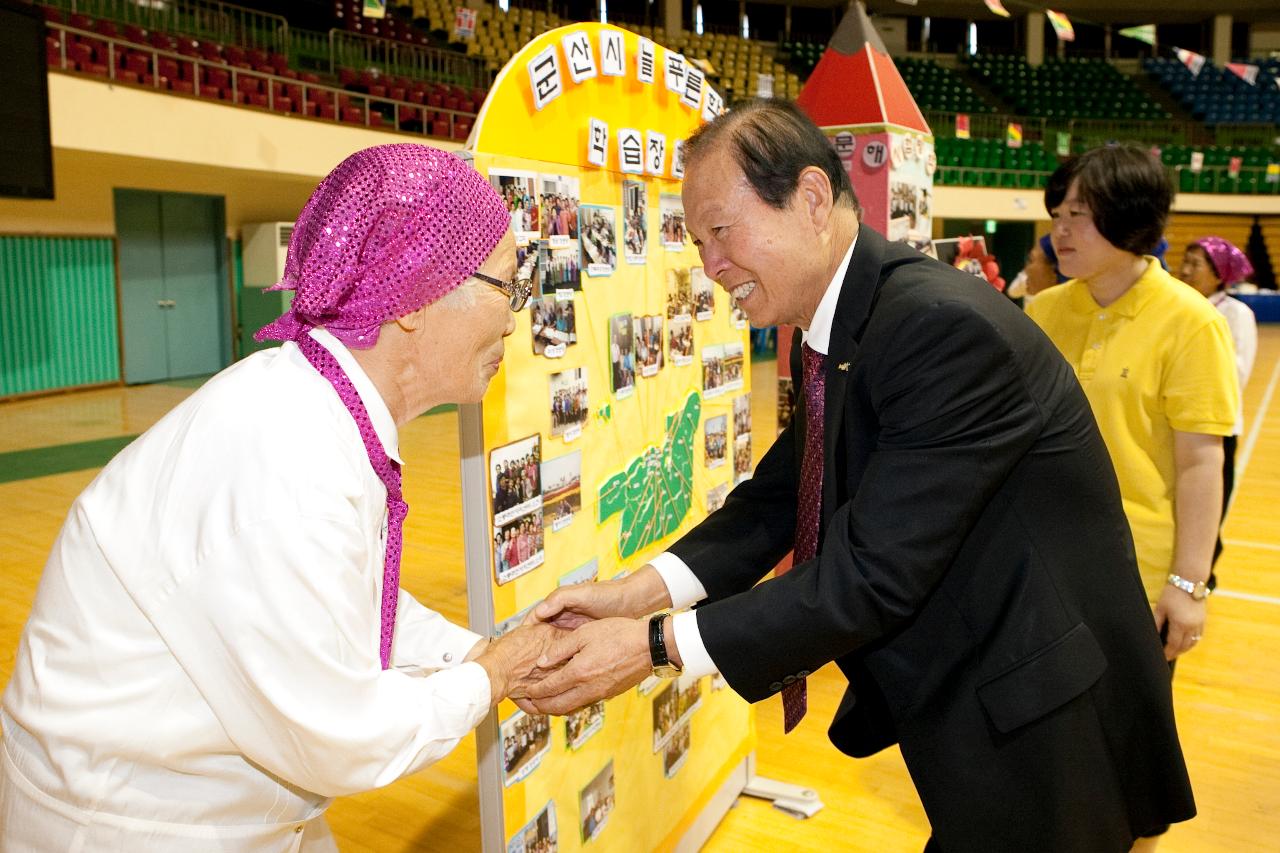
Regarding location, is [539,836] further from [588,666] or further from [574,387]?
[574,387]

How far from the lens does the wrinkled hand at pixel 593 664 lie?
1630mm

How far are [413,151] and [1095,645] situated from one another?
3.92 ft

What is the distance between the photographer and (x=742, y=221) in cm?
157

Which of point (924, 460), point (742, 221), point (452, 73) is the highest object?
point (452, 73)

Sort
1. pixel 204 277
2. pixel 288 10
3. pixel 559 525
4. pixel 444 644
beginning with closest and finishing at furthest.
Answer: pixel 444 644 → pixel 559 525 → pixel 204 277 → pixel 288 10

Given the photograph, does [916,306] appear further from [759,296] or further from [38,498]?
[38,498]

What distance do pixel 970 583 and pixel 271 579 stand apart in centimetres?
94

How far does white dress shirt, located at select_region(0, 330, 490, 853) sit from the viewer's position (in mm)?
1123

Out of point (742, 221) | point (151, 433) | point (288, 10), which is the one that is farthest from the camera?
point (288, 10)

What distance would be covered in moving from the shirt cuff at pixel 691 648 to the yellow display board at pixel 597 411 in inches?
17.8

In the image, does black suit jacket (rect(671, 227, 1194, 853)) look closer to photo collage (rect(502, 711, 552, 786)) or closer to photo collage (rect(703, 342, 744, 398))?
photo collage (rect(502, 711, 552, 786))

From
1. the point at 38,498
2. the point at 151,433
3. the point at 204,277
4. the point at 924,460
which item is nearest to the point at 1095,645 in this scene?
the point at 924,460

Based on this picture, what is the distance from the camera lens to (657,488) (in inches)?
99.7

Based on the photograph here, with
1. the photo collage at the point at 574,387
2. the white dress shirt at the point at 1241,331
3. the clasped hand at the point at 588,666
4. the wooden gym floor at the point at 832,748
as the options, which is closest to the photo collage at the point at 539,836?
the photo collage at the point at 574,387
